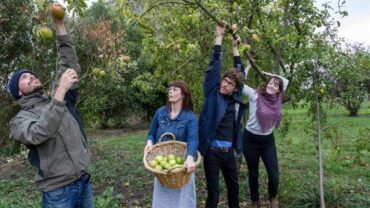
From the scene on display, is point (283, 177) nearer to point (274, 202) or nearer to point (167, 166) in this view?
point (274, 202)

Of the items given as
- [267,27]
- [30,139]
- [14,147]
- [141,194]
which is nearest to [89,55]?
[14,147]

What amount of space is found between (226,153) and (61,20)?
6.75 ft

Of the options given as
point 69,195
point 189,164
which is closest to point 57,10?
point 69,195

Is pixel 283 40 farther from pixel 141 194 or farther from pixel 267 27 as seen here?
pixel 141 194

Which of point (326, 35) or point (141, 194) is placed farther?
point (141, 194)

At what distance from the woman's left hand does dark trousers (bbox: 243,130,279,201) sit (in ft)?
4.10

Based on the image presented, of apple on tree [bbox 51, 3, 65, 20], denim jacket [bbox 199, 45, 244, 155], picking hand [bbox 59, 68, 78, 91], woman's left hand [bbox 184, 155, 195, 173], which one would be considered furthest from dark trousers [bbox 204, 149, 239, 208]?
apple on tree [bbox 51, 3, 65, 20]

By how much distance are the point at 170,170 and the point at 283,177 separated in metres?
2.73

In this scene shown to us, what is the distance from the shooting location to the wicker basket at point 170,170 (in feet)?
13.1

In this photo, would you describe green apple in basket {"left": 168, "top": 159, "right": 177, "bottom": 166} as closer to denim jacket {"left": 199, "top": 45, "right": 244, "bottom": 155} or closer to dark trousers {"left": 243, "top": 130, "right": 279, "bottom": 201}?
denim jacket {"left": 199, "top": 45, "right": 244, "bottom": 155}

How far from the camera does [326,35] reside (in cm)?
553

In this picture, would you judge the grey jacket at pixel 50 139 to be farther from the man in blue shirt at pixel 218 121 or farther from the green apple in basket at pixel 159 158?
the man in blue shirt at pixel 218 121

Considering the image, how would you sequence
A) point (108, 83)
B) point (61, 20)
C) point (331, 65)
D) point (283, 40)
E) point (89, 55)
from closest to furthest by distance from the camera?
point (61, 20) → point (331, 65) → point (283, 40) → point (89, 55) → point (108, 83)

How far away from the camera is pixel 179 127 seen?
437 centimetres
